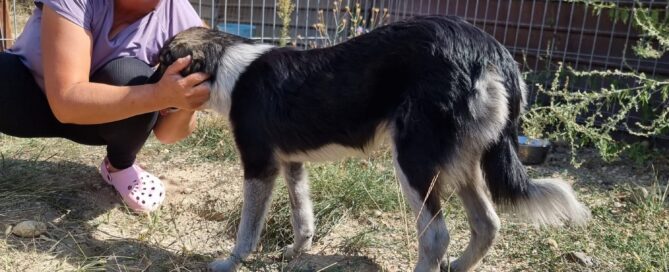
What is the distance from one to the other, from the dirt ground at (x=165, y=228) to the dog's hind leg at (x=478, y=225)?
0.65 ft

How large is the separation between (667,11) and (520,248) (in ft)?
7.86

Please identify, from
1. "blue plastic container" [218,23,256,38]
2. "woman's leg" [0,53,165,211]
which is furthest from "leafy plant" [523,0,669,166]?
"blue plastic container" [218,23,256,38]

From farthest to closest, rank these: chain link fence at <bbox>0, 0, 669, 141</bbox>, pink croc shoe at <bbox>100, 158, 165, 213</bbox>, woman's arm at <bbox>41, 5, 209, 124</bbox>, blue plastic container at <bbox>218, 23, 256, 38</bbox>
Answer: blue plastic container at <bbox>218, 23, 256, 38</bbox>, chain link fence at <bbox>0, 0, 669, 141</bbox>, pink croc shoe at <bbox>100, 158, 165, 213</bbox>, woman's arm at <bbox>41, 5, 209, 124</bbox>

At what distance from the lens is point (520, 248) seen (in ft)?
8.11

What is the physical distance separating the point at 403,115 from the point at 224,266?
950mm

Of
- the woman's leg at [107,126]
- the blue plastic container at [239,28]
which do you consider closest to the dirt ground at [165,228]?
the woman's leg at [107,126]

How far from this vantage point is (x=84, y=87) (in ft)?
7.18

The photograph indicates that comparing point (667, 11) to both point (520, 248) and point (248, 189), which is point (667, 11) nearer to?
point (520, 248)

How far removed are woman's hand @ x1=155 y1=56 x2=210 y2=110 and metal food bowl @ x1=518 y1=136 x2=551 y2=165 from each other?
7.49ft

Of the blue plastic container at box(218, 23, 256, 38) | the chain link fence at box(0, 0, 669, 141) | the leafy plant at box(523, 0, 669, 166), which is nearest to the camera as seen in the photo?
the leafy plant at box(523, 0, 669, 166)

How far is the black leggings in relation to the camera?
2465 mm

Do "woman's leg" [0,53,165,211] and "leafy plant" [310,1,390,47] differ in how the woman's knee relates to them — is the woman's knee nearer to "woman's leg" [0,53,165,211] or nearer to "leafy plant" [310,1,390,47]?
"woman's leg" [0,53,165,211]

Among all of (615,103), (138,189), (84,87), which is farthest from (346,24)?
(84,87)

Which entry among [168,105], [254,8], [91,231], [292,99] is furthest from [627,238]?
[254,8]
